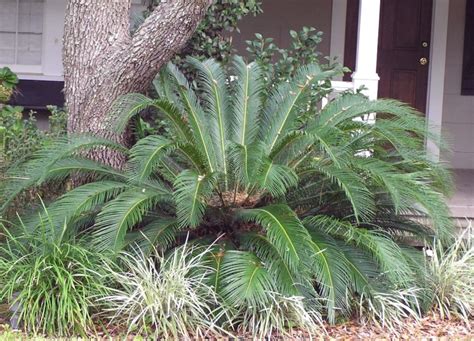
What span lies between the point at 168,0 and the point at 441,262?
3.09 metres

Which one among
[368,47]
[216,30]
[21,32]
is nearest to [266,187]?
[216,30]

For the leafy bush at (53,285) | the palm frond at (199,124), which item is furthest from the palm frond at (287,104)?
the leafy bush at (53,285)

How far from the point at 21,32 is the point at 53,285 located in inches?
207

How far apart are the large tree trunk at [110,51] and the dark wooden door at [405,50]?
459cm

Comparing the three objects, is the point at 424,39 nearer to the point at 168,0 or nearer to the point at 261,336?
the point at 168,0

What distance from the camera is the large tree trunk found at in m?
6.71

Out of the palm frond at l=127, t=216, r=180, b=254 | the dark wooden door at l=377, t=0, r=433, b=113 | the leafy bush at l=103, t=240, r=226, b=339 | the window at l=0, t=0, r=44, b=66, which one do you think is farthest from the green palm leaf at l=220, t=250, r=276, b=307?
the dark wooden door at l=377, t=0, r=433, b=113

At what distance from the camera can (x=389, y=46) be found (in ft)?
35.4

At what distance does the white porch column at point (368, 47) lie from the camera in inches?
321

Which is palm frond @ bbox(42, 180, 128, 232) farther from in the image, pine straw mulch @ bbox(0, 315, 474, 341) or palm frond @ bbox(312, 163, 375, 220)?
palm frond @ bbox(312, 163, 375, 220)

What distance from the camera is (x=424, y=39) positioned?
1072 centimetres

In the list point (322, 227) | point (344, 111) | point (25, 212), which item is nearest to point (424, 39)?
point (344, 111)

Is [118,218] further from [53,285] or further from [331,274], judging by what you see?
[331,274]

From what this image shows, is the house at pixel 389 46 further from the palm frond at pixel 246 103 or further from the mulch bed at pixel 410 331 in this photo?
the mulch bed at pixel 410 331
